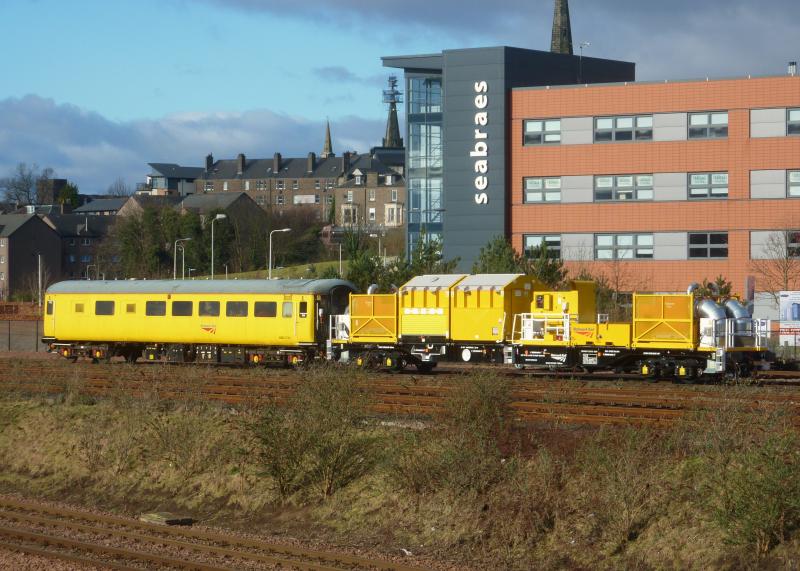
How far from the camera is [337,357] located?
38.1 meters

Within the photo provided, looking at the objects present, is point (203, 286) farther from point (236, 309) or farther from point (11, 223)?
point (11, 223)

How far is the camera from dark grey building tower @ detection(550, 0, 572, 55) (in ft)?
474

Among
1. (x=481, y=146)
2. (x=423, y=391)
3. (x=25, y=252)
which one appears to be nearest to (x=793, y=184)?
(x=481, y=146)

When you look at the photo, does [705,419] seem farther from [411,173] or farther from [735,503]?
[411,173]

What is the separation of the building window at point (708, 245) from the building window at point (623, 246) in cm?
239

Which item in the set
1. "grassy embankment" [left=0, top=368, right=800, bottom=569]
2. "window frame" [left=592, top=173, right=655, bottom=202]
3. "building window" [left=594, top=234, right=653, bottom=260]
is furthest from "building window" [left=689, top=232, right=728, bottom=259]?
"grassy embankment" [left=0, top=368, right=800, bottom=569]

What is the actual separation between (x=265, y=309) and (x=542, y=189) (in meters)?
29.9

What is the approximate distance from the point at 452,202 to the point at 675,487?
5054 cm

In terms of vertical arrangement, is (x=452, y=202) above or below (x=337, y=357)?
above

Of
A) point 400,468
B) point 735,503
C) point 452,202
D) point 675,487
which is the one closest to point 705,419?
point 675,487

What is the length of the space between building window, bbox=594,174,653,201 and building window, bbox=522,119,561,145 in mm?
3669

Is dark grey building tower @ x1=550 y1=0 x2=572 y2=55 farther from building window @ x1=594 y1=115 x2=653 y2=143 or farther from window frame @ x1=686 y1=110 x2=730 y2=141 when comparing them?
window frame @ x1=686 y1=110 x2=730 y2=141

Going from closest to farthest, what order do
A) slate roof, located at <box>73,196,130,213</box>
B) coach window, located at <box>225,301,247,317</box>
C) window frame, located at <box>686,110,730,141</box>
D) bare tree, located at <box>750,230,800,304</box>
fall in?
coach window, located at <box>225,301,247,317</box>
bare tree, located at <box>750,230,800,304</box>
window frame, located at <box>686,110,730,141</box>
slate roof, located at <box>73,196,130,213</box>

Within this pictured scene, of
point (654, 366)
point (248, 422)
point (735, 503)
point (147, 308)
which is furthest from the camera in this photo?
point (147, 308)
